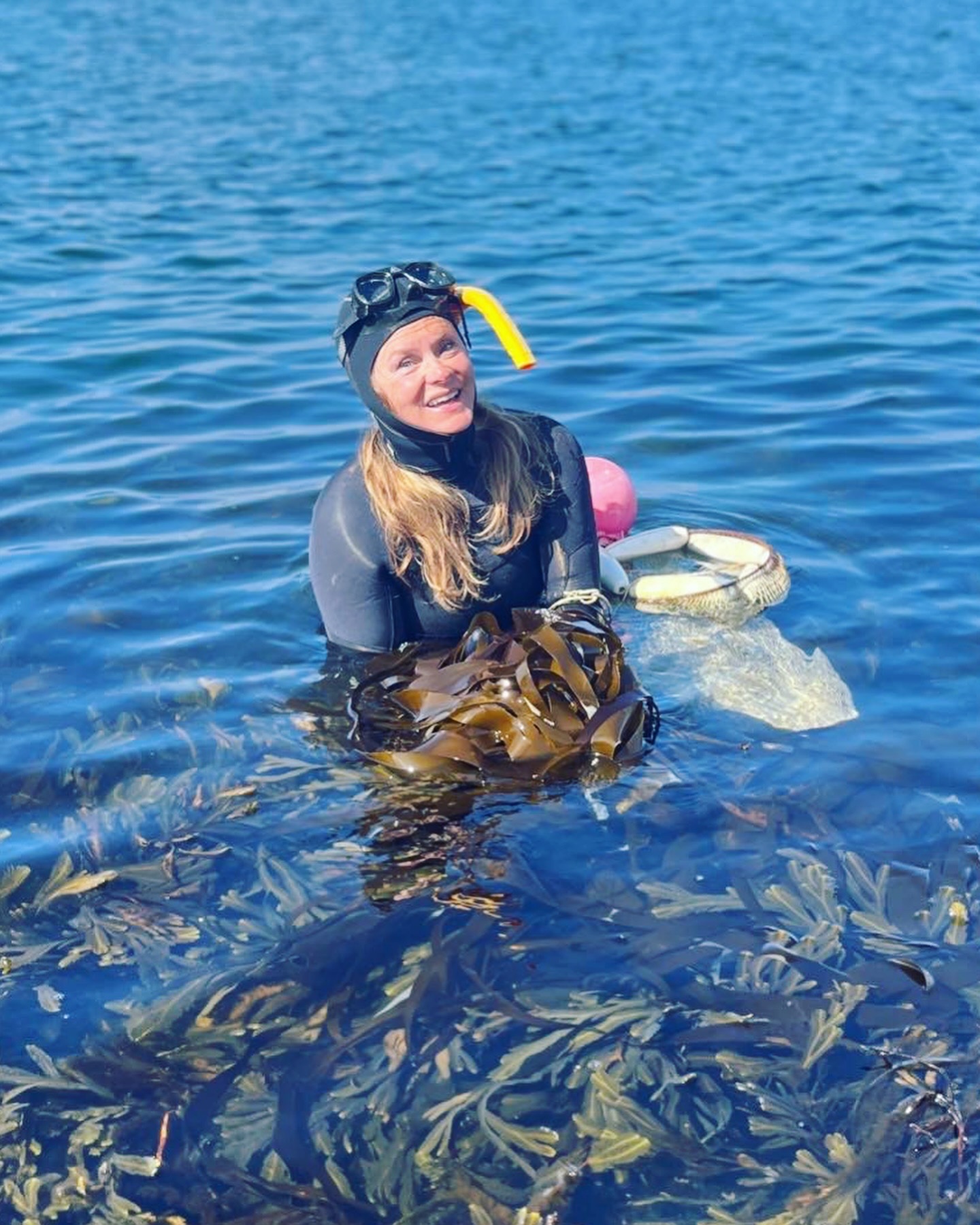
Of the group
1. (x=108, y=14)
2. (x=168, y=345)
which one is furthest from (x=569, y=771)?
(x=108, y=14)

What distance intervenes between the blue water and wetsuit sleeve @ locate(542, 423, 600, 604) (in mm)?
532

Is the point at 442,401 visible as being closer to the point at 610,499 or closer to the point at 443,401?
the point at 443,401

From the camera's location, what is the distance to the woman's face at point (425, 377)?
5242 mm

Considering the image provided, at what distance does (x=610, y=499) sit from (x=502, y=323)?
1.90 meters

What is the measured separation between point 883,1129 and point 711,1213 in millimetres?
492

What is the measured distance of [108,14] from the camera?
108ft

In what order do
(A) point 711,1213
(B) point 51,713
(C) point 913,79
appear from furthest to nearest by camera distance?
1. (C) point 913,79
2. (B) point 51,713
3. (A) point 711,1213

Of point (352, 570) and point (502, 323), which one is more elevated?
point (502, 323)

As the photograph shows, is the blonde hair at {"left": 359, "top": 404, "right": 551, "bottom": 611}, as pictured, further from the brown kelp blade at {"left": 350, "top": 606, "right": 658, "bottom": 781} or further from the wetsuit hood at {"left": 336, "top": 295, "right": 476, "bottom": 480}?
the brown kelp blade at {"left": 350, "top": 606, "right": 658, "bottom": 781}

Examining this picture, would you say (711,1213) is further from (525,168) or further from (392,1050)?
(525,168)

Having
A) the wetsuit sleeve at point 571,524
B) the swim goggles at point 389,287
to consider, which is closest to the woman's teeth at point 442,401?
the swim goggles at point 389,287

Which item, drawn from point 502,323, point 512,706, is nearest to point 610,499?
point 502,323

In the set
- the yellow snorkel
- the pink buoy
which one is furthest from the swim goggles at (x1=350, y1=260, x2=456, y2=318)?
the pink buoy

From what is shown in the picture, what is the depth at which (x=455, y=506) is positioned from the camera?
5.54 meters
